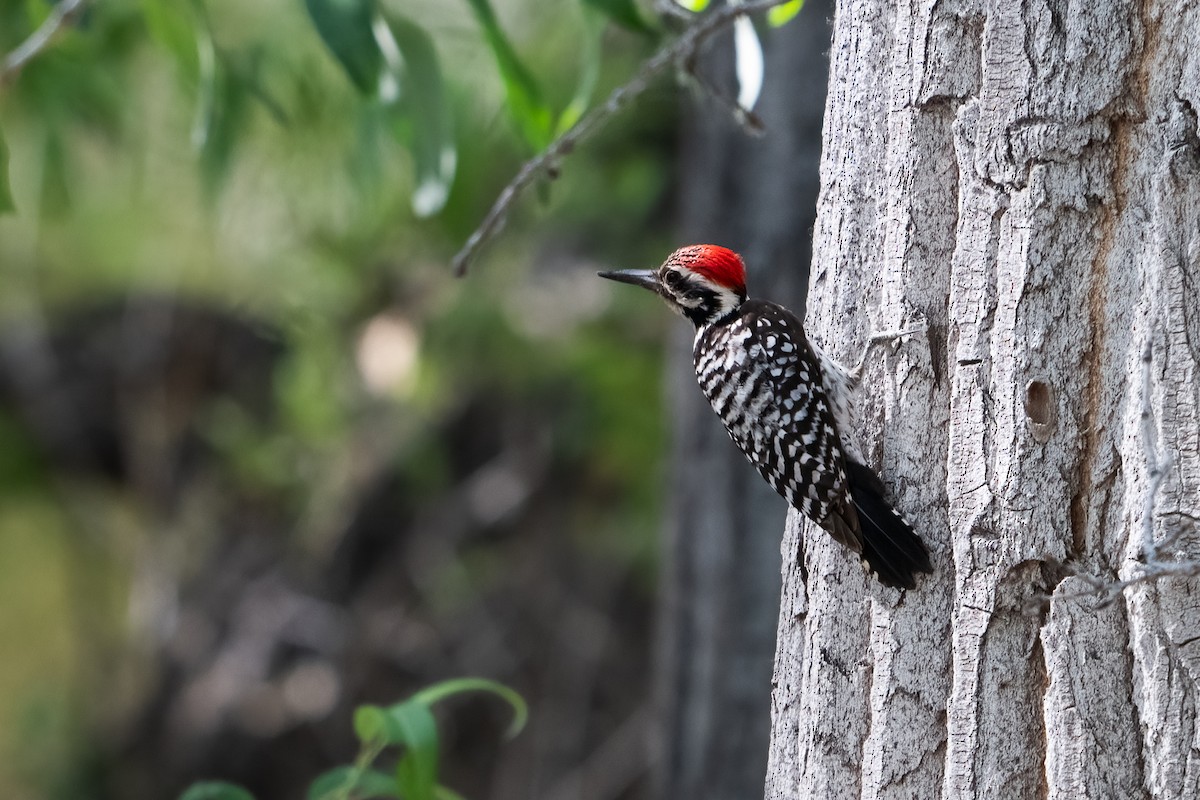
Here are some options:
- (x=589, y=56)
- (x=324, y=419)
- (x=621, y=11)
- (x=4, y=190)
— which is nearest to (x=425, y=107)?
(x=589, y=56)

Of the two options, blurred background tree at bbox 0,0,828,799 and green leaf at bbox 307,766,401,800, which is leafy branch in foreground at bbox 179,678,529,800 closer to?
green leaf at bbox 307,766,401,800

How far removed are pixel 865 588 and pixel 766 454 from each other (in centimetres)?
45

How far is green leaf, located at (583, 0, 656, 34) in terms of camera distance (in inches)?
113

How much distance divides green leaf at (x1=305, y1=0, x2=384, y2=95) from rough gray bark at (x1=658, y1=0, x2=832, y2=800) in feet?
4.75

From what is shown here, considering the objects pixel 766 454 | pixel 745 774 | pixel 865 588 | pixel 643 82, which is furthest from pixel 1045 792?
pixel 745 774

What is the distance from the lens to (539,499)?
21.2 feet

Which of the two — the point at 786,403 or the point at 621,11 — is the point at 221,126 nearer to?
the point at 621,11

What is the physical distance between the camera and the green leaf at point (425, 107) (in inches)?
118

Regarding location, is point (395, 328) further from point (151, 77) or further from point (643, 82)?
point (643, 82)

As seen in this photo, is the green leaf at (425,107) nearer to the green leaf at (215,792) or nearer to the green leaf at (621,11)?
the green leaf at (621,11)

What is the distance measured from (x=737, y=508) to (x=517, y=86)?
1.60m

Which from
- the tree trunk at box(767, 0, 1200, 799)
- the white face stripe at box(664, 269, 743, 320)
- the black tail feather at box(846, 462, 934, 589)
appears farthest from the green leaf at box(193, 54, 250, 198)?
the black tail feather at box(846, 462, 934, 589)

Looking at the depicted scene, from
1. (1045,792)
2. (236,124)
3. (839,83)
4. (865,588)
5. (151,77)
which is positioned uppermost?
(151,77)

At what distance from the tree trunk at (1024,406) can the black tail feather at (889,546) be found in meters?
0.03
